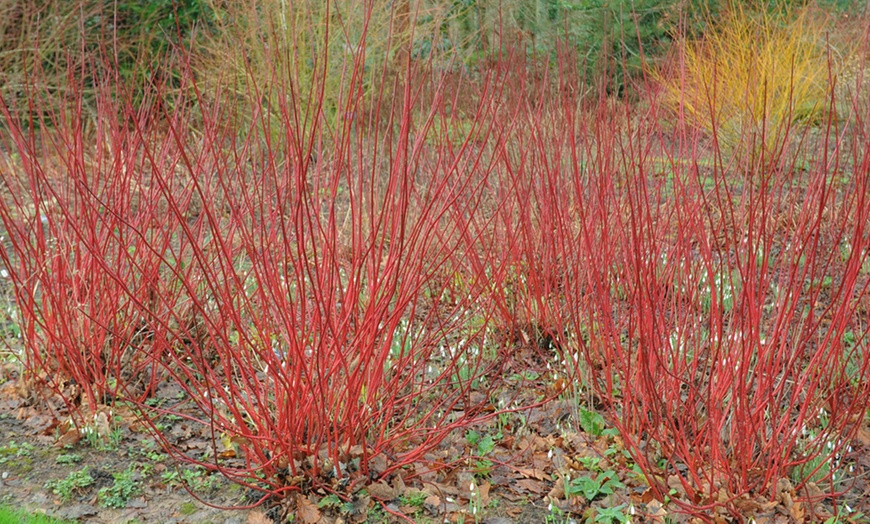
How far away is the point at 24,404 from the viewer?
10.3ft

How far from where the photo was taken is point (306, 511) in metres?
2.41

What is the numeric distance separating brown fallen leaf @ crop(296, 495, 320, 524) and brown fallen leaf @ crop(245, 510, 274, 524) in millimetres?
96

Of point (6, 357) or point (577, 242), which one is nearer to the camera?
point (577, 242)

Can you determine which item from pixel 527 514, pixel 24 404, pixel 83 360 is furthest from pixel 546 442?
pixel 24 404

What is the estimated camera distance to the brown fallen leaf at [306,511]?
94.3 inches

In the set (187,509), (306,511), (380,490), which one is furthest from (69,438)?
(380,490)

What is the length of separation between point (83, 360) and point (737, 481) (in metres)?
2.39

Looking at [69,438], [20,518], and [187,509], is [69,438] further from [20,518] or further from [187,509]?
[187,509]

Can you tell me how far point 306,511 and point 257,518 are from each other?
16 cm

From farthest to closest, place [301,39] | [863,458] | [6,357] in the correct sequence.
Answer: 1. [301,39]
2. [6,357]
3. [863,458]

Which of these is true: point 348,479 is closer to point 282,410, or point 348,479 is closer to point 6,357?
point 282,410

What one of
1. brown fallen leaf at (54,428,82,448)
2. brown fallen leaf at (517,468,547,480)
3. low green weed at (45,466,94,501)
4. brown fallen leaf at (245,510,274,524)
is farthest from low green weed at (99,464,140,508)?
brown fallen leaf at (517,468,547,480)

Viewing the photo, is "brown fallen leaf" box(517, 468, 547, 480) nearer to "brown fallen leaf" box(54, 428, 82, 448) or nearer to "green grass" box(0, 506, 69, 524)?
"green grass" box(0, 506, 69, 524)

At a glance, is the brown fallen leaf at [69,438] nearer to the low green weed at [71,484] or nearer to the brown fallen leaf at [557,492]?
the low green weed at [71,484]
